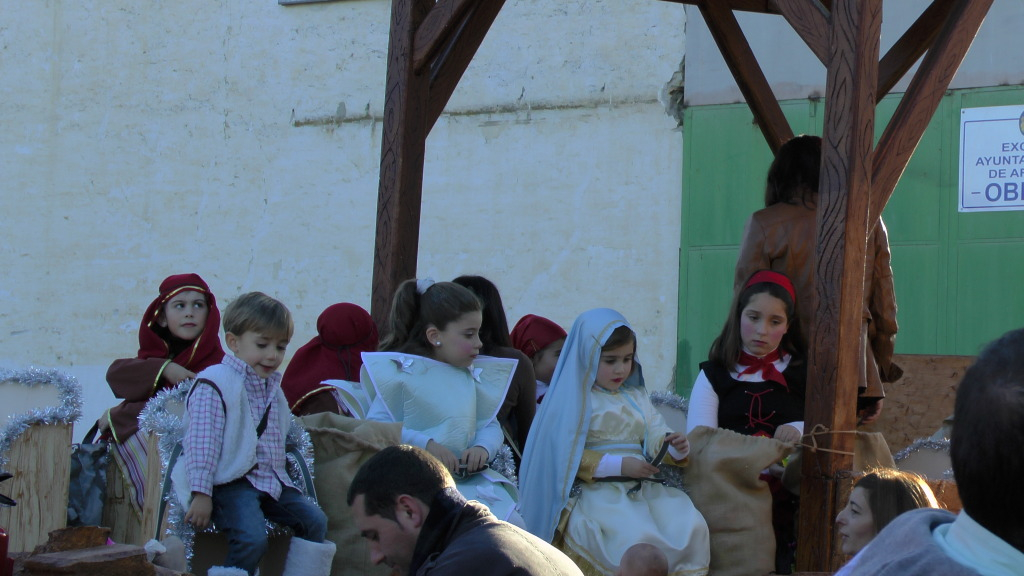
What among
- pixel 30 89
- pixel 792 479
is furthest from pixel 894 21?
pixel 30 89

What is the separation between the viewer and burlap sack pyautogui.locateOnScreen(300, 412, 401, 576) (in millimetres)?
4750

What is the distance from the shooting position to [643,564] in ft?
14.7

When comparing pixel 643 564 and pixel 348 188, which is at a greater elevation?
pixel 348 188

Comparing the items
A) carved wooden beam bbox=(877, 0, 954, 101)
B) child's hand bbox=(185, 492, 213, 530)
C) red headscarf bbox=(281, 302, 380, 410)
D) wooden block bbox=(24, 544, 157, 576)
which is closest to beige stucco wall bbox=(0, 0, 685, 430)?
carved wooden beam bbox=(877, 0, 954, 101)

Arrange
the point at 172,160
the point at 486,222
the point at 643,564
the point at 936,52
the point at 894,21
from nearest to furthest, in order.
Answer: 1. the point at 643,564
2. the point at 936,52
3. the point at 894,21
4. the point at 486,222
5. the point at 172,160

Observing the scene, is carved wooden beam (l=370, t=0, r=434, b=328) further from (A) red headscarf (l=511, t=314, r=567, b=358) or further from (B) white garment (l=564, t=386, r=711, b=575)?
(B) white garment (l=564, t=386, r=711, b=575)

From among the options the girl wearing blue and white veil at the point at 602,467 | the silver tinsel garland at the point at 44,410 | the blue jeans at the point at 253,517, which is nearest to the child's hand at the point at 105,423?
the silver tinsel garland at the point at 44,410

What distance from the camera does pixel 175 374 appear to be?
200 inches

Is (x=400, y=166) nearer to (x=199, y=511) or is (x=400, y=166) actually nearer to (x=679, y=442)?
(x=679, y=442)

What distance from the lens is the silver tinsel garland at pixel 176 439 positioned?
14.1 ft

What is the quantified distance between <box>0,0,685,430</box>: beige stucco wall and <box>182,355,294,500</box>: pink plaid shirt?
22.9 ft

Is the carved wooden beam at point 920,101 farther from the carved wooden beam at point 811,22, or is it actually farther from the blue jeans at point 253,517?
the blue jeans at point 253,517

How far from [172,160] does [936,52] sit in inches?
381

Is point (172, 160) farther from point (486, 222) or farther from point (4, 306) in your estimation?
point (486, 222)
